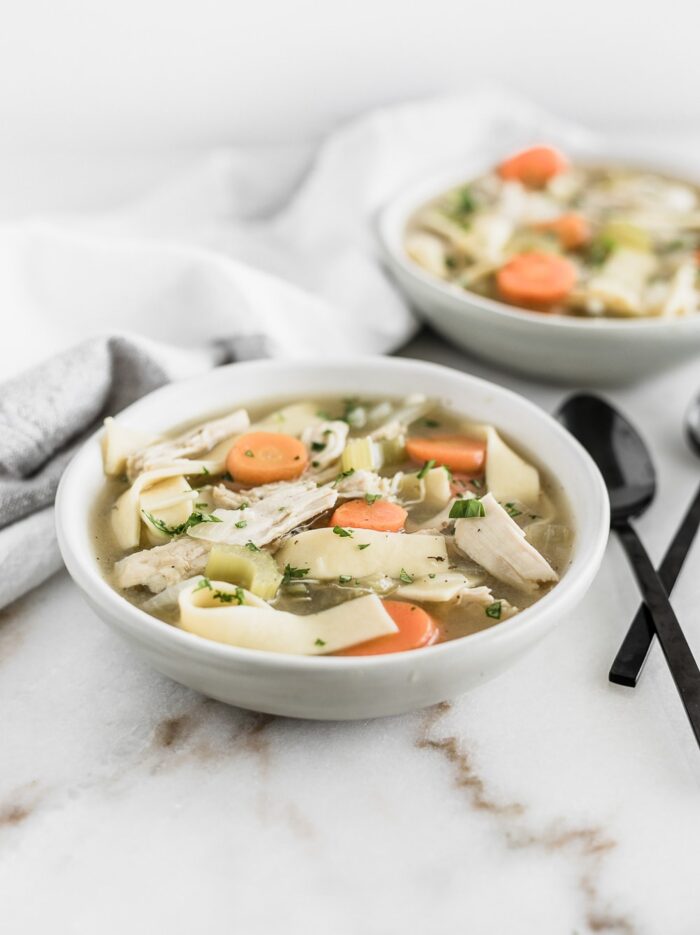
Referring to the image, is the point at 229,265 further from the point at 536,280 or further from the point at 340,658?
the point at 340,658

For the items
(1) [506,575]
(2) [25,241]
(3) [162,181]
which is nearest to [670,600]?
(1) [506,575]

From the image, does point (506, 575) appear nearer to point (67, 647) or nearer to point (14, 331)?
point (67, 647)

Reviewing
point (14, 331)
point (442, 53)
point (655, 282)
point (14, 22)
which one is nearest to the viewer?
point (14, 331)

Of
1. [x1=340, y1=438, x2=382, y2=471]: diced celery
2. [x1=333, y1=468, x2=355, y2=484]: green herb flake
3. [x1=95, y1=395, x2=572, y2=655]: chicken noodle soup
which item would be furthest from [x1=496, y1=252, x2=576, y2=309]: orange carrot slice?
[x1=333, y1=468, x2=355, y2=484]: green herb flake

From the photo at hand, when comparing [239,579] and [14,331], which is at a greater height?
[14,331]

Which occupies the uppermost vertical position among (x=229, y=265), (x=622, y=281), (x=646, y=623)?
(x=229, y=265)

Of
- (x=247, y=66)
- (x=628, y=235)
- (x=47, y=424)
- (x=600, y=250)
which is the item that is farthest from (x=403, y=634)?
(x=247, y=66)

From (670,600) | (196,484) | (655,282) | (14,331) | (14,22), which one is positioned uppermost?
(14,22)
